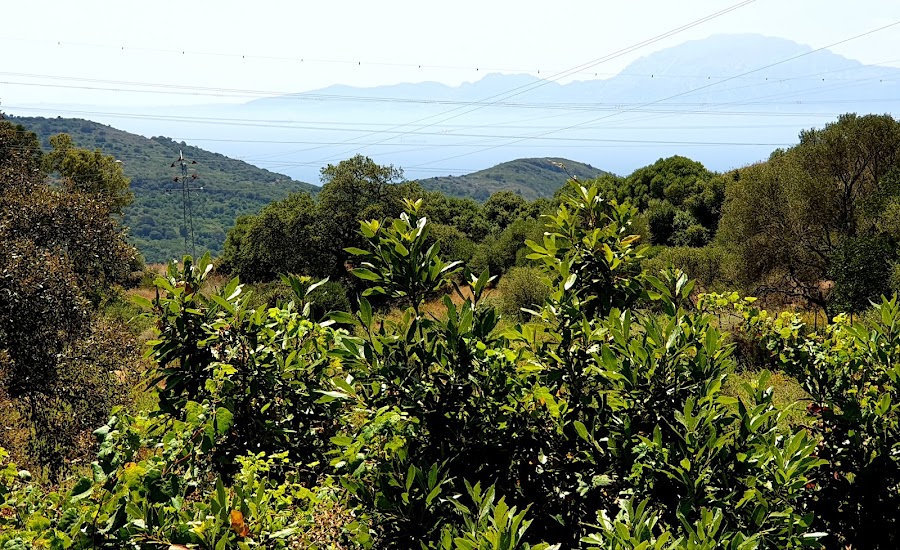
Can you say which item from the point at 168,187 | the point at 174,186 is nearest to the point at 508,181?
the point at 168,187

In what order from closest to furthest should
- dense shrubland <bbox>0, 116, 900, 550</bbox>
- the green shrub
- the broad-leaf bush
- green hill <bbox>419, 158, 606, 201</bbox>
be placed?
dense shrubland <bbox>0, 116, 900, 550</bbox>, the broad-leaf bush, the green shrub, green hill <bbox>419, 158, 606, 201</bbox>

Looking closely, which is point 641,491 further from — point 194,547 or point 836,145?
point 836,145

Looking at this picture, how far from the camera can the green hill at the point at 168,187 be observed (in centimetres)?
8650

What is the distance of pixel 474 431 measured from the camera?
261 cm

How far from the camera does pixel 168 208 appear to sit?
9906cm

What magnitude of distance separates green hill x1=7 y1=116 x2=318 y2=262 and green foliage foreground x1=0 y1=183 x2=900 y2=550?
6829 cm

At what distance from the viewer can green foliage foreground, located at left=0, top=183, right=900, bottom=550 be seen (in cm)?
202

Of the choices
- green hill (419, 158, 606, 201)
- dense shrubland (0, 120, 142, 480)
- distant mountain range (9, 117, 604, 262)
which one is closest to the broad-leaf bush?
dense shrubland (0, 120, 142, 480)

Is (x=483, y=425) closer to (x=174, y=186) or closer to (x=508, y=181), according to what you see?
(x=174, y=186)

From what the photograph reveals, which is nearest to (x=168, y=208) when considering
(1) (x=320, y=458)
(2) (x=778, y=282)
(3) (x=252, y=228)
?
(3) (x=252, y=228)

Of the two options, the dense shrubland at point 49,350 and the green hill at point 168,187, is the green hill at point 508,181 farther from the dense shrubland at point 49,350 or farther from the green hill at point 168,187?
the dense shrubland at point 49,350

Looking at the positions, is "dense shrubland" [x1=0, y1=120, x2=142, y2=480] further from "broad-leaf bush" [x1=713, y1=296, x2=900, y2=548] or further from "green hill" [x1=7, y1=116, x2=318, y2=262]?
"green hill" [x1=7, y1=116, x2=318, y2=262]

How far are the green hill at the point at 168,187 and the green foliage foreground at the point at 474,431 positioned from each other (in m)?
68.3

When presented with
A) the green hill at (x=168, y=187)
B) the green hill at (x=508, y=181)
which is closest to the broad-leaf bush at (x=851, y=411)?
the green hill at (x=168, y=187)
